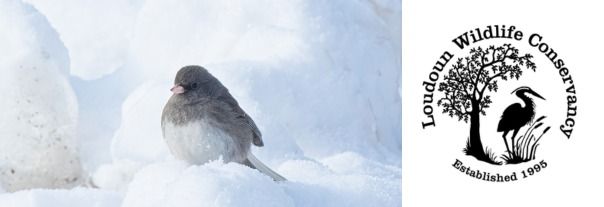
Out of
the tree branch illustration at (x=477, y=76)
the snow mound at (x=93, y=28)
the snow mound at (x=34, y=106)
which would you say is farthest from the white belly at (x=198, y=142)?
the snow mound at (x=93, y=28)

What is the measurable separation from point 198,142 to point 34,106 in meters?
1.63

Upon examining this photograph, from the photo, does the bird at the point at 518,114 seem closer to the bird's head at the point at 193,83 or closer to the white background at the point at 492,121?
the white background at the point at 492,121

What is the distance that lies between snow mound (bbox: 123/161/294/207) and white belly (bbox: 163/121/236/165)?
0.34 meters

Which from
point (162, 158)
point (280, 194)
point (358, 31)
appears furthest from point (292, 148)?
point (280, 194)

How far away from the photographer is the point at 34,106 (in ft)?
12.0

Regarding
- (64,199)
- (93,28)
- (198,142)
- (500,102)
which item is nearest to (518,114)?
(500,102)

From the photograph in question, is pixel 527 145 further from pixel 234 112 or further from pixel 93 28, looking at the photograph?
pixel 93 28

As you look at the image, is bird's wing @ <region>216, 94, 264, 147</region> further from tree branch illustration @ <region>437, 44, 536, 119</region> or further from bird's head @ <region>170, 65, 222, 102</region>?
tree branch illustration @ <region>437, 44, 536, 119</region>

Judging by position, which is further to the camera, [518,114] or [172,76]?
[172,76]

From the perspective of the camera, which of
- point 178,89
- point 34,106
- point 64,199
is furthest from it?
point 34,106

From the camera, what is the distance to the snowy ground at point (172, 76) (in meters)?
3.27

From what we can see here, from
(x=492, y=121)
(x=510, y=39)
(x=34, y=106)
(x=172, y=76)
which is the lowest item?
(x=34, y=106)

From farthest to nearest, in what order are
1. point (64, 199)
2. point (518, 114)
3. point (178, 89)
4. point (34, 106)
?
point (34, 106) < point (178, 89) < point (64, 199) < point (518, 114)

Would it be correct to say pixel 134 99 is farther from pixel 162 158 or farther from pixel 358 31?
pixel 358 31
